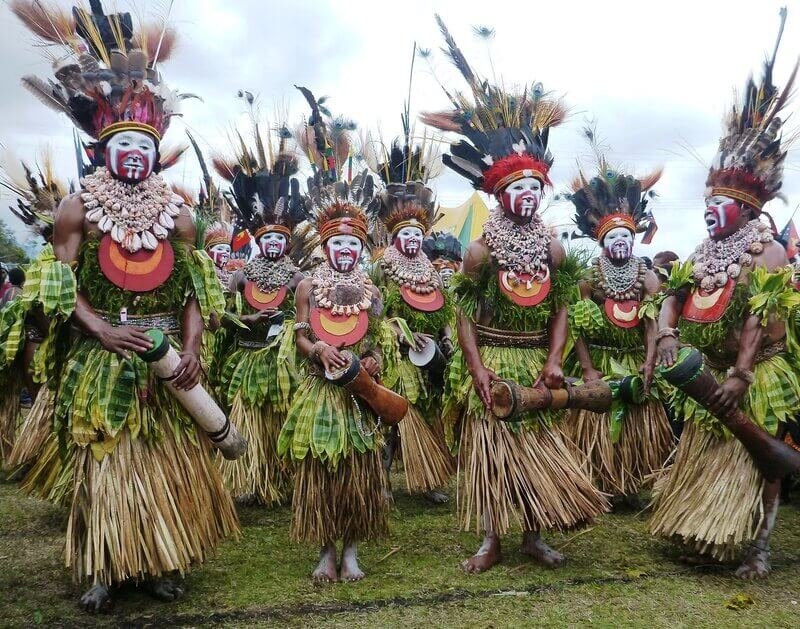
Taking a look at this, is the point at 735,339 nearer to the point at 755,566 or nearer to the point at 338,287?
the point at 755,566

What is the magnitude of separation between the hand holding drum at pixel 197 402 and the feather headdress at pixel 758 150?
2.81m

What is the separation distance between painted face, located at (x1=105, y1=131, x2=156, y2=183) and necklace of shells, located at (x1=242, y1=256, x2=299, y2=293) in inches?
91.9

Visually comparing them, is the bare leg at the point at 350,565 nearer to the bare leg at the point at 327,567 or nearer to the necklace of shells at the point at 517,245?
the bare leg at the point at 327,567

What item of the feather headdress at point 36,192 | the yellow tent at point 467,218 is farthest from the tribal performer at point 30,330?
the yellow tent at point 467,218

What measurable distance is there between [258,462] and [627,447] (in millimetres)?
2557

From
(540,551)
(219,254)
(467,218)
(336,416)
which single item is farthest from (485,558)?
(467,218)

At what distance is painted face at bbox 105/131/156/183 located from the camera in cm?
322

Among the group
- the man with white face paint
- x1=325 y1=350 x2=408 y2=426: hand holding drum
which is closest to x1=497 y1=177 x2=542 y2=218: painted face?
the man with white face paint

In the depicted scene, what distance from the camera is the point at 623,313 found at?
5242 mm

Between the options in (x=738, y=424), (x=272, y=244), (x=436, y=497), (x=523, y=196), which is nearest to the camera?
(x=738, y=424)

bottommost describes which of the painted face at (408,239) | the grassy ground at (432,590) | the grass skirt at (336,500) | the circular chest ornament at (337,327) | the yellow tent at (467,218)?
the grassy ground at (432,590)

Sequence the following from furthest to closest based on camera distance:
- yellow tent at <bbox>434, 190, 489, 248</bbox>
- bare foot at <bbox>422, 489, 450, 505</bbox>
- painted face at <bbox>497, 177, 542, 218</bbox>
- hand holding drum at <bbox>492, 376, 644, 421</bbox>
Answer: yellow tent at <bbox>434, 190, 489, 248</bbox> < bare foot at <bbox>422, 489, 450, 505</bbox> < painted face at <bbox>497, 177, 542, 218</bbox> < hand holding drum at <bbox>492, 376, 644, 421</bbox>

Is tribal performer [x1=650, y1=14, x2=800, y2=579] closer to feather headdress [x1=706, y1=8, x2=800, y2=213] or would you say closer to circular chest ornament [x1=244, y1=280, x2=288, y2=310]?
feather headdress [x1=706, y1=8, x2=800, y2=213]

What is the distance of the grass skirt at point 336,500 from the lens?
11.8 ft
